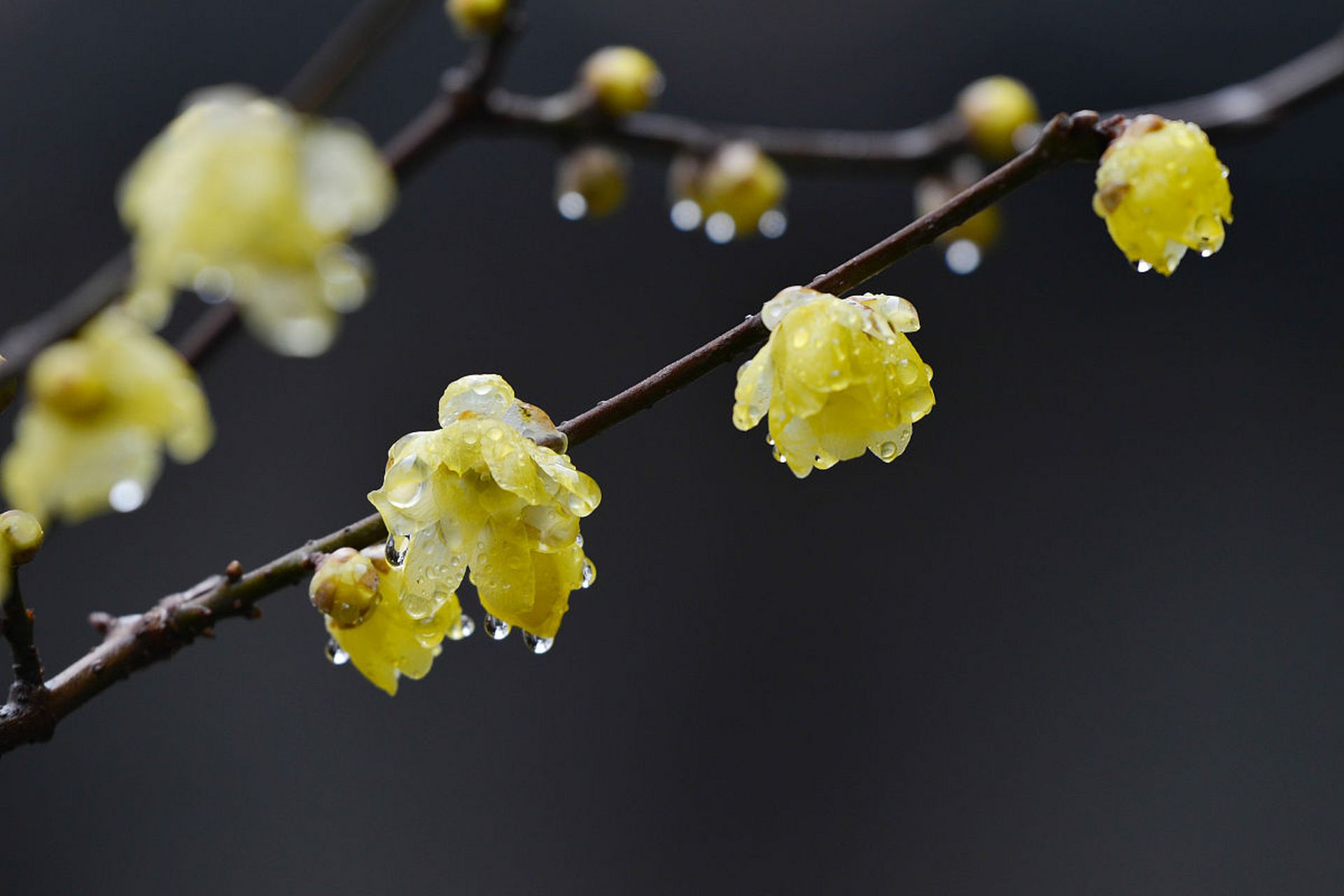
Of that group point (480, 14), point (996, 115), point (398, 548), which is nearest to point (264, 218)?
point (398, 548)

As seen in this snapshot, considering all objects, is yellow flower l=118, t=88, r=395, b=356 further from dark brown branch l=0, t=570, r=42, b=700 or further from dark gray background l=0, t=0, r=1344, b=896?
dark gray background l=0, t=0, r=1344, b=896

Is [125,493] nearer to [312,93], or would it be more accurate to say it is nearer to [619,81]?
[312,93]

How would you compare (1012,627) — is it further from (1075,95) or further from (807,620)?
(1075,95)

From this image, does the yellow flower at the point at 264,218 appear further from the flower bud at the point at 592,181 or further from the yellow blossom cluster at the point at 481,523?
the flower bud at the point at 592,181

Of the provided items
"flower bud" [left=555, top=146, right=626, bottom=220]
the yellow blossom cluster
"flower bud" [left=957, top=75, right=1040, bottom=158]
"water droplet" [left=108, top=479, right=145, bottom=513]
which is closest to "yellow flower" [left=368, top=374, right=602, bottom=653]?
the yellow blossom cluster

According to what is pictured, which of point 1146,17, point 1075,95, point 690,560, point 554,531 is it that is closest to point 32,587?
point 690,560
